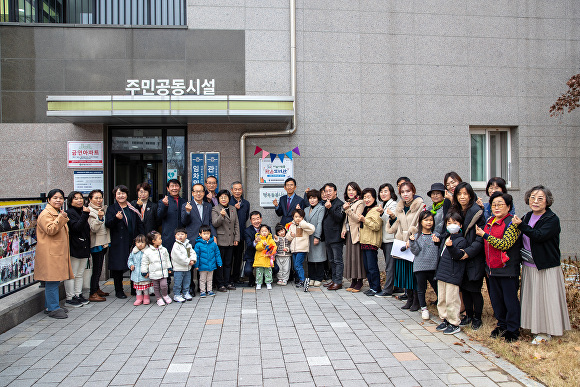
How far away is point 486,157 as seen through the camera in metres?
9.98

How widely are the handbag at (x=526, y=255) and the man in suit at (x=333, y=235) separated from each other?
3.19 metres

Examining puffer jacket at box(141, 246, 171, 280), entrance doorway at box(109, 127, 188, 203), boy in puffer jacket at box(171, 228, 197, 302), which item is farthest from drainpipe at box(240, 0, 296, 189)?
puffer jacket at box(141, 246, 171, 280)

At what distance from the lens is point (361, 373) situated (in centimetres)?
417

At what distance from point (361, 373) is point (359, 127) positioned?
6.11 m

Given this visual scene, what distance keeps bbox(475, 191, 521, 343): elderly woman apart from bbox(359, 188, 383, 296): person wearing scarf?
2.17m

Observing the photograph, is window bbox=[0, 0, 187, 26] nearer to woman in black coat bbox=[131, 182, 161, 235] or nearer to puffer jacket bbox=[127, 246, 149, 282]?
woman in black coat bbox=[131, 182, 161, 235]

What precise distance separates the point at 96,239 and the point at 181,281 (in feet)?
5.05

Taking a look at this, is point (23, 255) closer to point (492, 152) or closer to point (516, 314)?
point (516, 314)

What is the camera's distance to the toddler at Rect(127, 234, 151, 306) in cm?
671

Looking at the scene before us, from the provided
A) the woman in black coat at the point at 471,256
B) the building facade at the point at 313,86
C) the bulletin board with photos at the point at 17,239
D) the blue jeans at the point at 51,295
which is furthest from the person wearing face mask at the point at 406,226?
the bulletin board with photos at the point at 17,239

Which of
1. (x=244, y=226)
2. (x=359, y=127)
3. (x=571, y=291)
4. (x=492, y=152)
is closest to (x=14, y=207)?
(x=244, y=226)

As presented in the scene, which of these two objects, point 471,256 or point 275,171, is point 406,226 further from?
point 275,171

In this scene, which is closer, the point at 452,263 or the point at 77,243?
the point at 452,263

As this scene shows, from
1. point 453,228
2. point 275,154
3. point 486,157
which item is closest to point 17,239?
point 275,154
